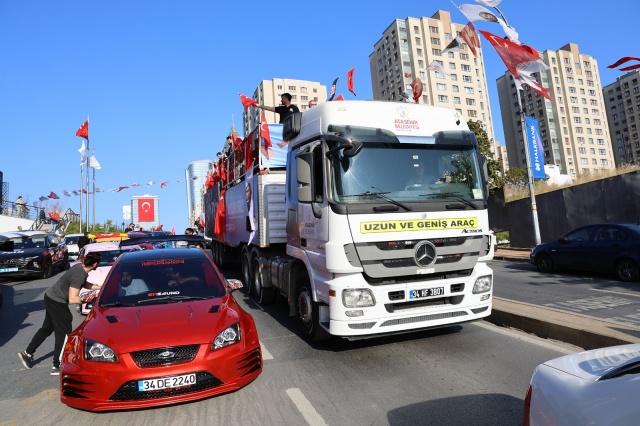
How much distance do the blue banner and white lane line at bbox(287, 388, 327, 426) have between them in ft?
57.6

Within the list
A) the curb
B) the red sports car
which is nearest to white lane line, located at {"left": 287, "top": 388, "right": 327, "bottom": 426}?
the red sports car

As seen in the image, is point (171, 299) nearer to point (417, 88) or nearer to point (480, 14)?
point (417, 88)

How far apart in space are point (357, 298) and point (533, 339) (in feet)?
8.51

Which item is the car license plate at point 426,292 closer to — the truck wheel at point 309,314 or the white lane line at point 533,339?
the truck wheel at point 309,314

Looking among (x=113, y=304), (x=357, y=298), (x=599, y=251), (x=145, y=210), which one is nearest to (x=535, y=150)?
(x=599, y=251)

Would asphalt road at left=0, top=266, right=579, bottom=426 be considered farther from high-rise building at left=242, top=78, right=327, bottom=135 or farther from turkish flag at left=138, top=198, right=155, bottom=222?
high-rise building at left=242, top=78, right=327, bottom=135

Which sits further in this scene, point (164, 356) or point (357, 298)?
point (357, 298)

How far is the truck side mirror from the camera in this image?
5.63m

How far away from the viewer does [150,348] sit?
393 centimetres

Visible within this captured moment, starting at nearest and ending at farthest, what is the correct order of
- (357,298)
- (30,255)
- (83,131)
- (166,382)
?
1. (166,382)
2. (357,298)
3. (30,255)
4. (83,131)

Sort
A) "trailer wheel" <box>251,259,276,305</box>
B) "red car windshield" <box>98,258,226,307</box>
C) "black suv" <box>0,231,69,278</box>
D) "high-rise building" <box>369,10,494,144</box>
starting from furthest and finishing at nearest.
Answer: "high-rise building" <box>369,10,494,144</box>, "black suv" <box>0,231,69,278</box>, "trailer wheel" <box>251,259,276,305</box>, "red car windshield" <box>98,258,226,307</box>

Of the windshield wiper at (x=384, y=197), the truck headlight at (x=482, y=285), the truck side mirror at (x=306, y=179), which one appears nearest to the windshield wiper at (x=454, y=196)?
the windshield wiper at (x=384, y=197)

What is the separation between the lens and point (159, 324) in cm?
428

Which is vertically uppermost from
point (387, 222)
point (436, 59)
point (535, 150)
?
point (436, 59)
